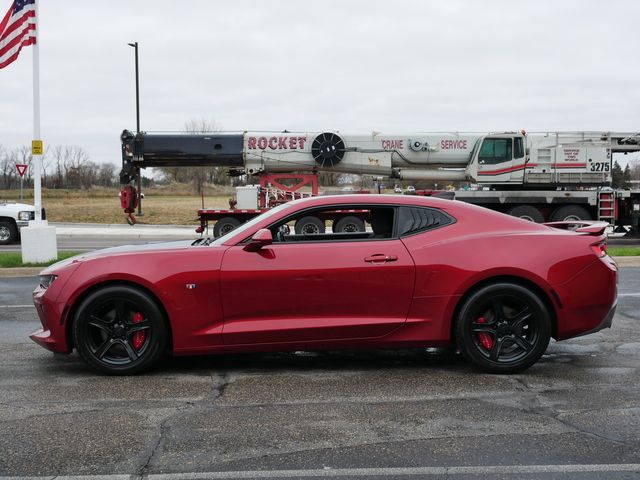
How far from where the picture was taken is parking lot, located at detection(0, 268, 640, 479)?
11.4 feet

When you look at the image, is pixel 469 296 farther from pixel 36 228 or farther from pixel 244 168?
pixel 244 168

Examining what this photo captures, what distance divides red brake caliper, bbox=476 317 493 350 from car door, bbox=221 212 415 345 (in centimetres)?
62

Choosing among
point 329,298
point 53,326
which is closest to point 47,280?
point 53,326

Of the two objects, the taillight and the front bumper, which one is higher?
the taillight

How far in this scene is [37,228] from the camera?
12117mm

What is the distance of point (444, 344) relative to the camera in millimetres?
5281

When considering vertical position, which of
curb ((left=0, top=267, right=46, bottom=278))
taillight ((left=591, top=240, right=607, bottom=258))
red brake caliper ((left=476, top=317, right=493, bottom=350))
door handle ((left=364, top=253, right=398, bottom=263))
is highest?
taillight ((left=591, top=240, right=607, bottom=258))

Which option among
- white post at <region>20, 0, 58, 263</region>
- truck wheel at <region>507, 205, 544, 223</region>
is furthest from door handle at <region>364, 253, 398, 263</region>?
truck wheel at <region>507, 205, 544, 223</region>

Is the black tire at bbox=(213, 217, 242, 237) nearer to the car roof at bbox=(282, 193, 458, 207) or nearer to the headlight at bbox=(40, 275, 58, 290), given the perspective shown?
the headlight at bbox=(40, 275, 58, 290)

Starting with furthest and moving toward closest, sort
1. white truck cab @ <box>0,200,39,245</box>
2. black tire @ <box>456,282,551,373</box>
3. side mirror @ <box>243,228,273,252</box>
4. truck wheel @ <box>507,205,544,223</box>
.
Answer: white truck cab @ <box>0,200,39,245</box>, truck wheel @ <box>507,205,544,223</box>, black tire @ <box>456,282,551,373</box>, side mirror @ <box>243,228,273,252</box>

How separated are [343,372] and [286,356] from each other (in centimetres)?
74

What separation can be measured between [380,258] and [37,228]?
9025 millimetres

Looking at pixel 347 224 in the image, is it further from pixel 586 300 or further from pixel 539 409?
pixel 539 409

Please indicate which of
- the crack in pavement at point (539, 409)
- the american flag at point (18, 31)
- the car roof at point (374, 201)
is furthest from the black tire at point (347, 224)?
the american flag at point (18, 31)
